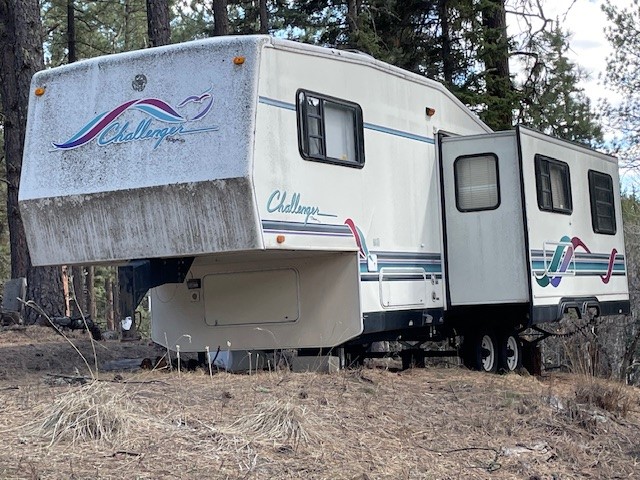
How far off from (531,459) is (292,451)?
2.01 m

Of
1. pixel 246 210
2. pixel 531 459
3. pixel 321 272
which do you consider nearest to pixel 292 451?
pixel 531 459

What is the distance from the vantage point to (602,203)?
14195 mm

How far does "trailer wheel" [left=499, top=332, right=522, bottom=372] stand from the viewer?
12.3 meters

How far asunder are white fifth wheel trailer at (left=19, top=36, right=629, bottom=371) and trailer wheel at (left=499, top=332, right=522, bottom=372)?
27 mm

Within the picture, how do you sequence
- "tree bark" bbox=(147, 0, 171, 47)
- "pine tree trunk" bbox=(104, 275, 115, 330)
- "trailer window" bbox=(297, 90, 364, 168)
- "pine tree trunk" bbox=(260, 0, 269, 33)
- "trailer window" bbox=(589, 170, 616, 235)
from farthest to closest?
"pine tree trunk" bbox=(104, 275, 115, 330) < "pine tree trunk" bbox=(260, 0, 269, 33) < "tree bark" bbox=(147, 0, 171, 47) < "trailer window" bbox=(589, 170, 616, 235) < "trailer window" bbox=(297, 90, 364, 168)

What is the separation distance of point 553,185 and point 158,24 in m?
6.53

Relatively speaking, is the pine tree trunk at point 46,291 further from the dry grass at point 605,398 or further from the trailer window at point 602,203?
the dry grass at point 605,398

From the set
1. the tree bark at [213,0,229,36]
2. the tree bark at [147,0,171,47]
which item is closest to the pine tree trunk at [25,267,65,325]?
the tree bark at [147,0,171,47]

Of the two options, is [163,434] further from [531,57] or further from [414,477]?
[531,57]

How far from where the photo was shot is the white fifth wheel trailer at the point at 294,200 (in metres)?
8.95

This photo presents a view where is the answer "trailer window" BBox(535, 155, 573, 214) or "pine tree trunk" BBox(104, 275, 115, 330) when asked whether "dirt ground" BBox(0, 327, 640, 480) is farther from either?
"pine tree trunk" BBox(104, 275, 115, 330)

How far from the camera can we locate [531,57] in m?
19.6

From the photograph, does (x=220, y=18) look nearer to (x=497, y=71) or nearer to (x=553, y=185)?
(x=497, y=71)

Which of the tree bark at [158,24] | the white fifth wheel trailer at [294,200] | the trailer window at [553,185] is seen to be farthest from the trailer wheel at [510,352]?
the tree bark at [158,24]
